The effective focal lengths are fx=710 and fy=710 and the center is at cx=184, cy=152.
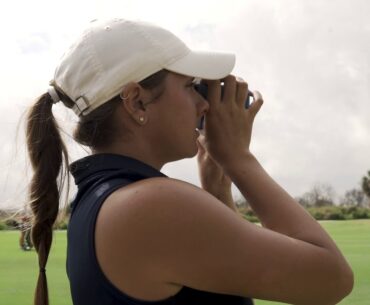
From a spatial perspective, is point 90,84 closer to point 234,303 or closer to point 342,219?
point 234,303

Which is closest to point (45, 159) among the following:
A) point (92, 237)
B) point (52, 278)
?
point (92, 237)

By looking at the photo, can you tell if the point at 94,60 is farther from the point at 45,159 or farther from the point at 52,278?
the point at 52,278

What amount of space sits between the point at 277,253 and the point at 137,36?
23.8 inches

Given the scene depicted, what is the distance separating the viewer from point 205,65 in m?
1.72

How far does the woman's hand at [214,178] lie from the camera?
80.9 inches

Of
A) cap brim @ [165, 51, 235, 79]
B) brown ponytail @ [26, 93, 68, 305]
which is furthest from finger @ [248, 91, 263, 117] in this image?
brown ponytail @ [26, 93, 68, 305]

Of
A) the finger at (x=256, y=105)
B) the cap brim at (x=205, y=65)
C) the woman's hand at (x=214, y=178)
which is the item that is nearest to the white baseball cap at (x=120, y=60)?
the cap brim at (x=205, y=65)

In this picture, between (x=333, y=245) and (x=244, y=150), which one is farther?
(x=244, y=150)

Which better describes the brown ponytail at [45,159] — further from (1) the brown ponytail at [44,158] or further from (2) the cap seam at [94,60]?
(2) the cap seam at [94,60]

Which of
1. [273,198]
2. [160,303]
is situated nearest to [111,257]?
[160,303]

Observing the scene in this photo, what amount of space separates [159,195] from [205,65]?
414 mm

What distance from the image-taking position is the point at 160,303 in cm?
145

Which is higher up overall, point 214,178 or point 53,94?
point 53,94

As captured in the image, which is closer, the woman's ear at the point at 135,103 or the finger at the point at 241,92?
the woman's ear at the point at 135,103
